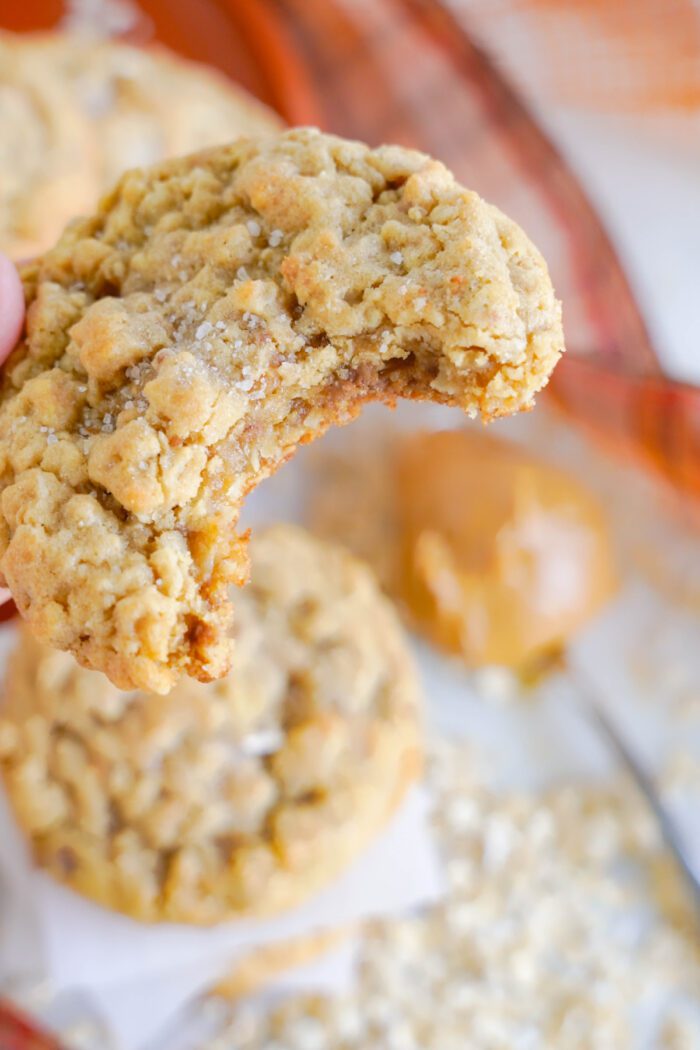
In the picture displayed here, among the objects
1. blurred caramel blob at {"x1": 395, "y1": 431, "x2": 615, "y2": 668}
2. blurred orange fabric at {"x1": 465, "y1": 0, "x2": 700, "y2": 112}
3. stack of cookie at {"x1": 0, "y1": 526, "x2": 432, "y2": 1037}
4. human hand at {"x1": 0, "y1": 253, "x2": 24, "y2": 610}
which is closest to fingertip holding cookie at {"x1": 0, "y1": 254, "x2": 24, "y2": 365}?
human hand at {"x1": 0, "y1": 253, "x2": 24, "y2": 610}

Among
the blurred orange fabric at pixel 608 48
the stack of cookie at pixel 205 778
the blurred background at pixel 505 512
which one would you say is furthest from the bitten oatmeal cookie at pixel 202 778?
the blurred orange fabric at pixel 608 48

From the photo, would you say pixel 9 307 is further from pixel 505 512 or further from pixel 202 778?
pixel 505 512

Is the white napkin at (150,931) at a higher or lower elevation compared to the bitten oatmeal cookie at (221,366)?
lower

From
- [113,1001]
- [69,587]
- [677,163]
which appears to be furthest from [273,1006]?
[677,163]

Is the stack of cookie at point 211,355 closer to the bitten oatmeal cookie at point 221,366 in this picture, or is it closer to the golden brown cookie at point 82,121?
the bitten oatmeal cookie at point 221,366

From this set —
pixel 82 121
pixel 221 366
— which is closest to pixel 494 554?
pixel 82 121

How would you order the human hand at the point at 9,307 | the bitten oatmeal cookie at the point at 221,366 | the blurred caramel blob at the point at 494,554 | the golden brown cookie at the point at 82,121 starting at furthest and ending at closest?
the blurred caramel blob at the point at 494,554 → the golden brown cookie at the point at 82,121 → the human hand at the point at 9,307 → the bitten oatmeal cookie at the point at 221,366

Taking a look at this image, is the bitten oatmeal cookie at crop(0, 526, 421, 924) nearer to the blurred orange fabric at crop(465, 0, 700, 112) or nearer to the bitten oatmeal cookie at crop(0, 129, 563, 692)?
the bitten oatmeal cookie at crop(0, 129, 563, 692)

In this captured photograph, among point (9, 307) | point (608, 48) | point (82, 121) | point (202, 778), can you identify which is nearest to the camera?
point (9, 307)

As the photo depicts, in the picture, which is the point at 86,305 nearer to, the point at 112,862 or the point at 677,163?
the point at 112,862
